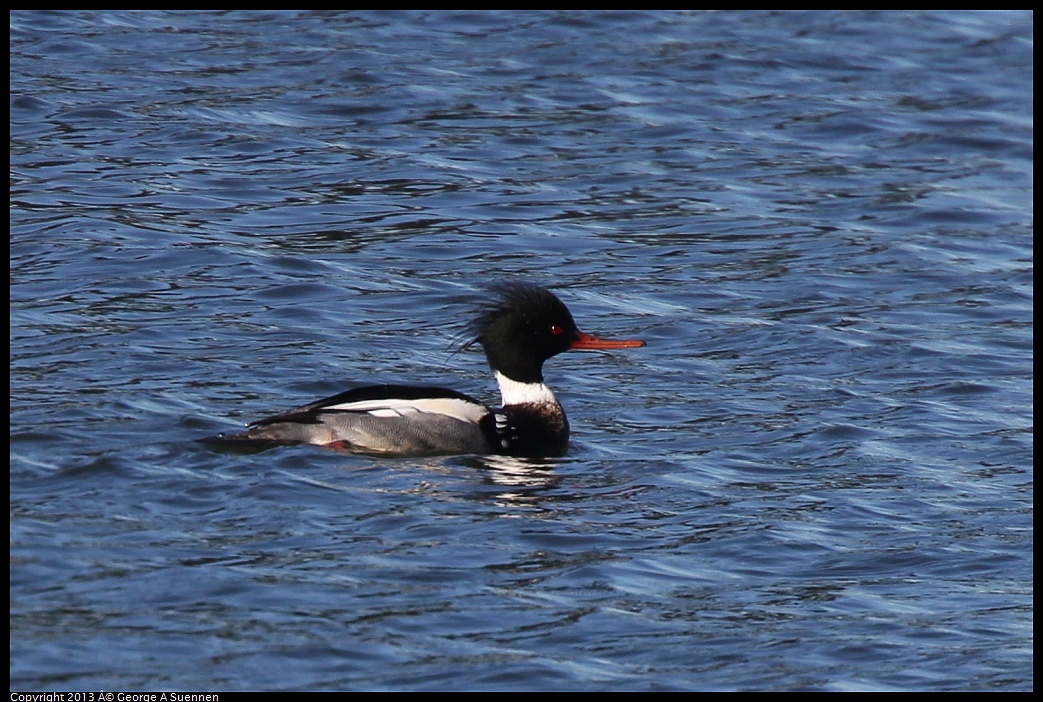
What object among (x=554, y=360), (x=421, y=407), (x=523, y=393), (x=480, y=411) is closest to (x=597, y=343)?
(x=523, y=393)

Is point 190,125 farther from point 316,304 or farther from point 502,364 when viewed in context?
point 502,364

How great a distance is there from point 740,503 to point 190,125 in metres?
8.10

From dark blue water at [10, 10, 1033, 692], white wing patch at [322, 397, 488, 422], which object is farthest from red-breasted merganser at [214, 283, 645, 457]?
dark blue water at [10, 10, 1033, 692]

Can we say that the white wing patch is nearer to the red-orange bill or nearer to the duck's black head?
the duck's black head

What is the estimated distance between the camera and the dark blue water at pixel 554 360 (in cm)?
745

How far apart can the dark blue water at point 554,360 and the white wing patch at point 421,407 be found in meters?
0.29

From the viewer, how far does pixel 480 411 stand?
10500 millimetres

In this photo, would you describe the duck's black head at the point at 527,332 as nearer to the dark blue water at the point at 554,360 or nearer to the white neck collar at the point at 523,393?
the white neck collar at the point at 523,393

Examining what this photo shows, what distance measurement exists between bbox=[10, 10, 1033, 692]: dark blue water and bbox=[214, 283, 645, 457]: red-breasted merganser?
17 centimetres

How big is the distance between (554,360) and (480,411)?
239 cm

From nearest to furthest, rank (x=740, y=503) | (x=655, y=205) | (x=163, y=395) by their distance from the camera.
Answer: (x=740, y=503) < (x=163, y=395) < (x=655, y=205)

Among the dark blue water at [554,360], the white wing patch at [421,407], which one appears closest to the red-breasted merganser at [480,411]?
the white wing patch at [421,407]
